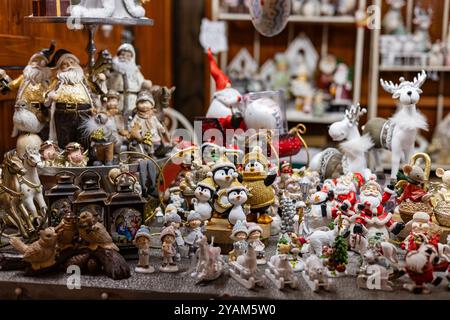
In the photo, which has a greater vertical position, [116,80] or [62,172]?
[116,80]

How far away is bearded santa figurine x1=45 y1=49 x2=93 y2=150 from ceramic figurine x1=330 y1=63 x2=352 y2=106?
75.3 inches

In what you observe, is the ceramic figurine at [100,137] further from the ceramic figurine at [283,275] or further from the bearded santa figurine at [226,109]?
the ceramic figurine at [283,275]

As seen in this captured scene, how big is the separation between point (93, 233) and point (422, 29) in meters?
2.55

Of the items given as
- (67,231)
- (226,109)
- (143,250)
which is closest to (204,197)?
(143,250)

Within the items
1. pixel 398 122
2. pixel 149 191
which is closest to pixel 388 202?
pixel 398 122

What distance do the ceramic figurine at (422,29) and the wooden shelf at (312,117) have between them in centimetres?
57

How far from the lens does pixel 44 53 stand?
5.47 ft

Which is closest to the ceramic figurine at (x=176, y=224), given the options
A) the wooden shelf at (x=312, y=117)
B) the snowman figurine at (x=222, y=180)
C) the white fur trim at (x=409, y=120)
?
the snowman figurine at (x=222, y=180)

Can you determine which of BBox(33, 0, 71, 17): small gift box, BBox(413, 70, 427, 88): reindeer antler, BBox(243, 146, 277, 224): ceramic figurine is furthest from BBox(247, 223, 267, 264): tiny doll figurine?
BBox(33, 0, 71, 17): small gift box

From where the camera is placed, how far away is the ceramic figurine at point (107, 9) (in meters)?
1.63

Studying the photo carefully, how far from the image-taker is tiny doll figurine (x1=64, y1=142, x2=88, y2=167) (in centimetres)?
152

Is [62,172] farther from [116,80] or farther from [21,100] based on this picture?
[116,80]
